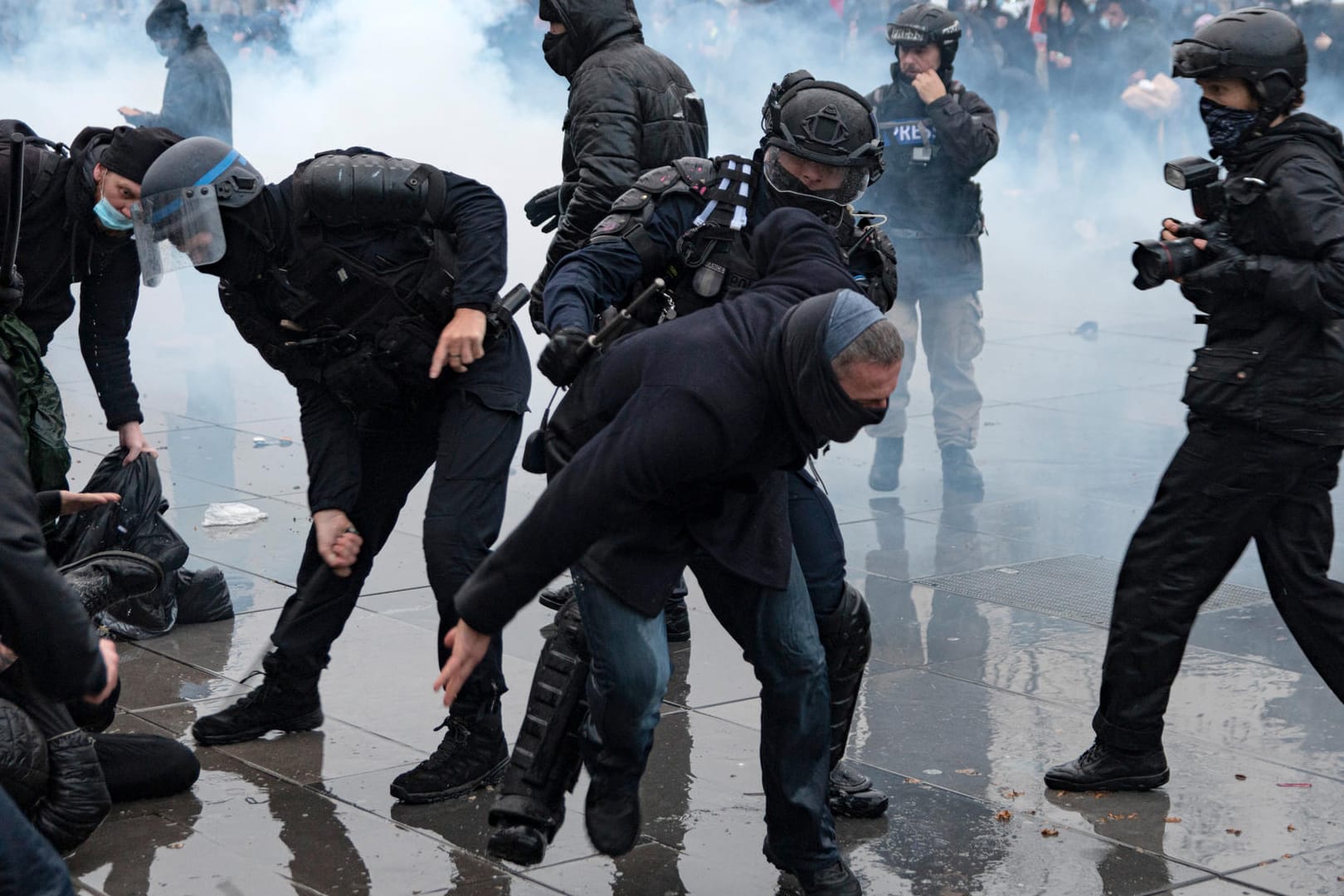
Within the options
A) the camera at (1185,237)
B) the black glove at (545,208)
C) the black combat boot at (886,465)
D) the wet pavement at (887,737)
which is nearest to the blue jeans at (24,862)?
the wet pavement at (887,737)

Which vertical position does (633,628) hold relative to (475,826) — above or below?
above

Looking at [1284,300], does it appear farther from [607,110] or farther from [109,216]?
[109,216]

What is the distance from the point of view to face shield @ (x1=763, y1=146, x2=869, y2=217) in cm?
384

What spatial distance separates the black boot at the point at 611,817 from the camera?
11.1 feet

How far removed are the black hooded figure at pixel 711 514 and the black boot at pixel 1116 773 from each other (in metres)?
0.87

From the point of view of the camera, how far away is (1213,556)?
4078mm

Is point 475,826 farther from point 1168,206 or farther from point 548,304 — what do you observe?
point 1168,206

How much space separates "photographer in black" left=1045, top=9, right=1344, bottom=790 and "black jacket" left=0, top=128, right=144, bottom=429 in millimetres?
2979

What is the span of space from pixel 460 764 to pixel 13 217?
1.95 metres

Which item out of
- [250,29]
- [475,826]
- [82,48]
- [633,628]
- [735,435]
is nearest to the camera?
[735,435]

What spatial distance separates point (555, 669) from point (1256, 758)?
1904 millimetres

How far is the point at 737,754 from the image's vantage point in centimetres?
439

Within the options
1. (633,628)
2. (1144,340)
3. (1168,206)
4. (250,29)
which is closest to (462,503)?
(633,628)

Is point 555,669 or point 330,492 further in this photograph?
point 330,492
